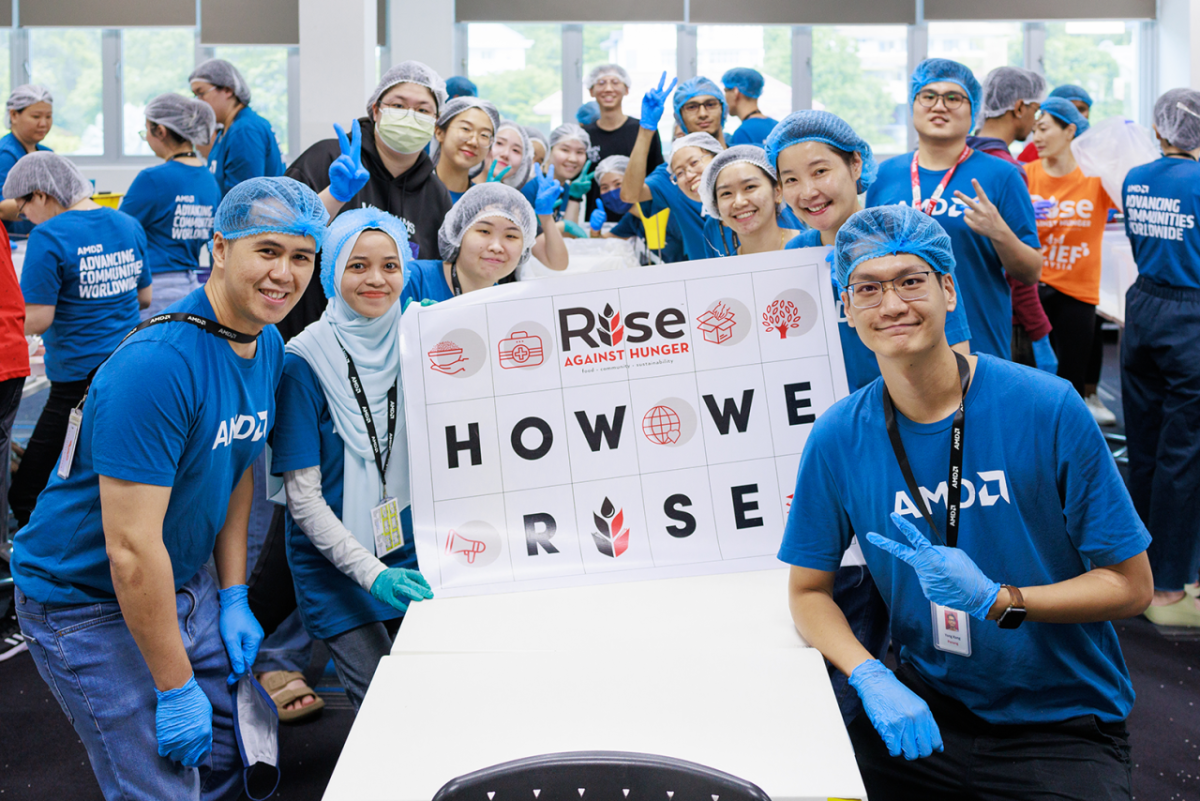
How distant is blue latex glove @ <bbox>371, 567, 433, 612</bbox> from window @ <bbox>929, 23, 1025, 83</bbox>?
32.6ft

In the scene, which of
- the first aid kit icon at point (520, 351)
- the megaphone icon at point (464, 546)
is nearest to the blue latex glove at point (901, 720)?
the megaphone icon at point (464, 546)

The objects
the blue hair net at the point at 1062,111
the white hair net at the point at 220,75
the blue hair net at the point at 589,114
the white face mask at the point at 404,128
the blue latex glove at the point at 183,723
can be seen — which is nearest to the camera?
the blue latex glove at the point at 183,723

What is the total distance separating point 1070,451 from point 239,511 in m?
1.74

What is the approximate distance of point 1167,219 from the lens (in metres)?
3.50

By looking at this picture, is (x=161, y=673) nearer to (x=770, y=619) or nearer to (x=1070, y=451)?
(x=770, y=619)

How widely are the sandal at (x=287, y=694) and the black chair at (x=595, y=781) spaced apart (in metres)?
2.07

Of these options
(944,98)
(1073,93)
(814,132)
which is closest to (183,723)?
(814,132)

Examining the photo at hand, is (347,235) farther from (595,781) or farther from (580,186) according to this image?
(580,186)

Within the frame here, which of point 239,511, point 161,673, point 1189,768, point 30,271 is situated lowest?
point 1189,768

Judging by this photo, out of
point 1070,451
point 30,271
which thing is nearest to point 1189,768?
point 1070,451

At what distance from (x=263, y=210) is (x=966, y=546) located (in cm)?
150

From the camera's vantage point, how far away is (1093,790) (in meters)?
1.60

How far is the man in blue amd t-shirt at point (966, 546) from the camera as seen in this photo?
1604 mm

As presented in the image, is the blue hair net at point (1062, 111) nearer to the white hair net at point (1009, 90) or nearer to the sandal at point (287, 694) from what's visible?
the white hair net at point (1009, 90)
